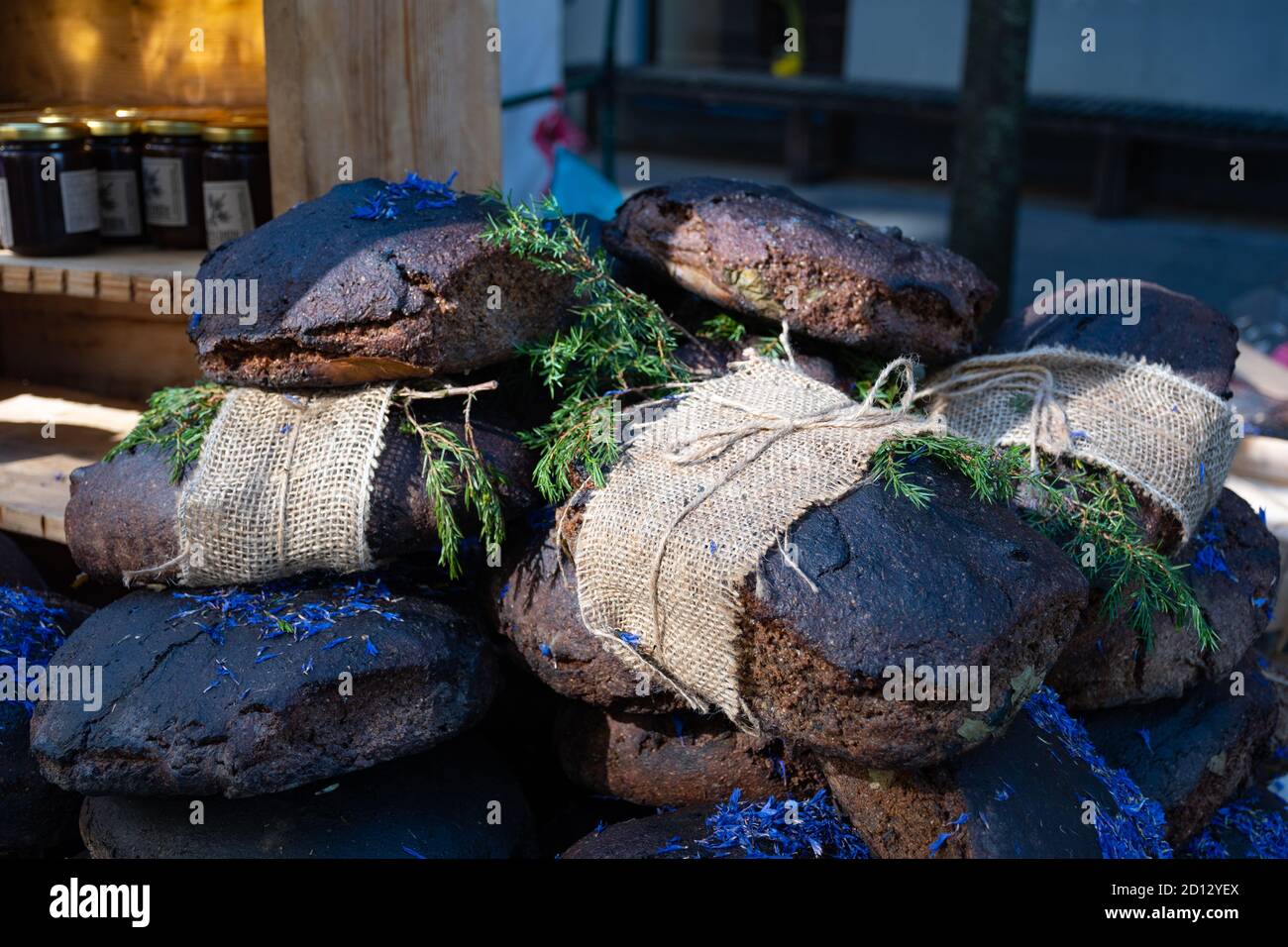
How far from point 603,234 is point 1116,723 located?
58.9 inches

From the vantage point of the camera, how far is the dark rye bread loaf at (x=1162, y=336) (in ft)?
8.95

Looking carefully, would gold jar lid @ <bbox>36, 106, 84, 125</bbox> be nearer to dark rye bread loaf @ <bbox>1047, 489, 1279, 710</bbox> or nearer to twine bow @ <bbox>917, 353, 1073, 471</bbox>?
twine bow @ <bbox>917, 353, 1073, 471</bbox>

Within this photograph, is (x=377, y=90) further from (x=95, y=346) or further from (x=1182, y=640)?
(x=1182, y=640)

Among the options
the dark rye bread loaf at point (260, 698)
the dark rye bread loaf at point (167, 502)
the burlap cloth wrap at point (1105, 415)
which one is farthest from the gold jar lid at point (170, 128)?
the burlap cloth wrap at point (1105, 415)

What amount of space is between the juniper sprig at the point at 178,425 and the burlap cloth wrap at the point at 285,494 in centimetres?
7

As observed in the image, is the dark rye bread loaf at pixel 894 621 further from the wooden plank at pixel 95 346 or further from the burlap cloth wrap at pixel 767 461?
the wooden plank at pixel 95 346

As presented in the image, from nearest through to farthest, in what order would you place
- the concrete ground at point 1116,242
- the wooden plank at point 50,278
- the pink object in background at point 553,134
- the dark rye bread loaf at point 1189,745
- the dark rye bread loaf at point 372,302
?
the dark rye bread loaf at point 372,302, the dark rye bread loaf at point 1189,745, the wooden plank at point 50,278, the pink object in background at point 553,134, the concrete ground at point 1116,242

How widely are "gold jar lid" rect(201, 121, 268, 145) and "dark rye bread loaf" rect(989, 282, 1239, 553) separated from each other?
196 centimetres

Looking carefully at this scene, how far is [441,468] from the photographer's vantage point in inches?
88.7

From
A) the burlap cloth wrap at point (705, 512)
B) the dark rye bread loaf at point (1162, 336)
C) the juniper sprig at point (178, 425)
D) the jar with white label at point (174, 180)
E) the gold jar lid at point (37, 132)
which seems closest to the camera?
the burlap cloth wrap at point (705, 512)

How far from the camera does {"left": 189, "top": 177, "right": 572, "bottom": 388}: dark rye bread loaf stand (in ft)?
7.39

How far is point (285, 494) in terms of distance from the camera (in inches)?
90.5

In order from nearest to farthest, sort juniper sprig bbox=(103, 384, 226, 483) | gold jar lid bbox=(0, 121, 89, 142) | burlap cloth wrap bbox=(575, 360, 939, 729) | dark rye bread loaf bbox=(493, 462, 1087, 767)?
dark rye bread loaf bbox=(493, 462, 1087, 767) → burlap cloth wrap bbox=(575, 360, 939, 729) → juniper sprig bbox=(103, 384, 226, 483) → gold jar lid bbox=(0, 121, 89, 142)

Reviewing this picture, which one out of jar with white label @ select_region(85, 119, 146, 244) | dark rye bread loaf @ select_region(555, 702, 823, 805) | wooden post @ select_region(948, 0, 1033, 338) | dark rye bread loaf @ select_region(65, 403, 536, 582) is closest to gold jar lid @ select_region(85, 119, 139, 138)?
jar with white label @ select_region(85, 119, 146, 244)
